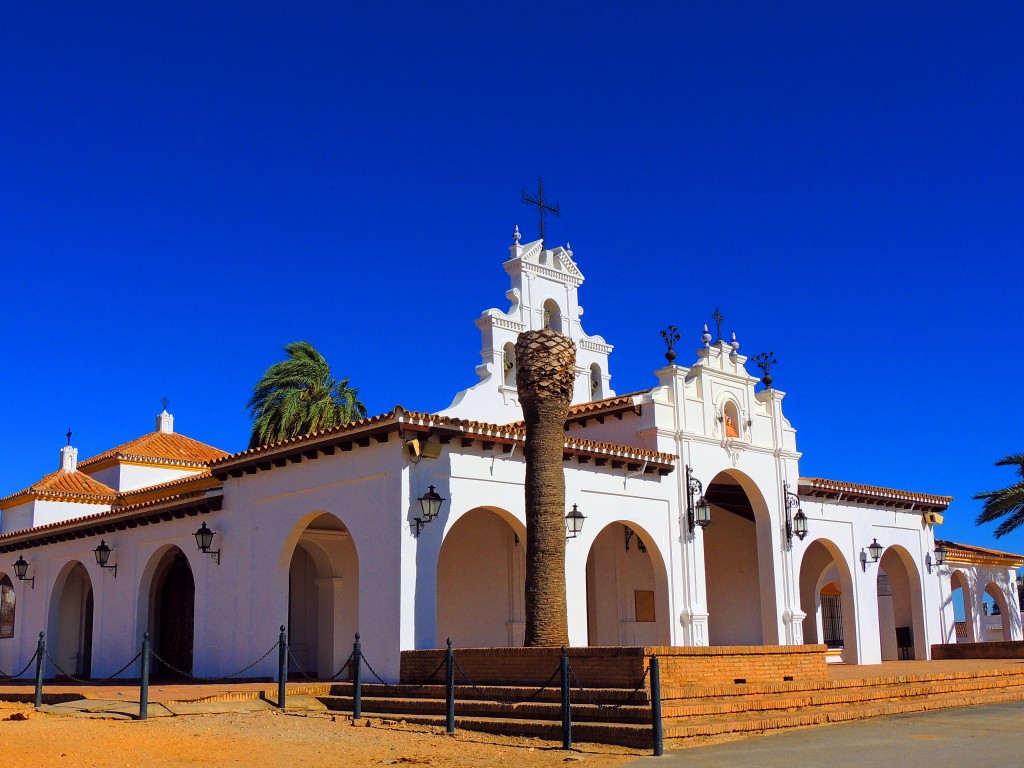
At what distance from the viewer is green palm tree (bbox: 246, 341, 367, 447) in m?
33.0

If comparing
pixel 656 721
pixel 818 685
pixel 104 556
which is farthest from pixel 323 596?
pixel 656 721

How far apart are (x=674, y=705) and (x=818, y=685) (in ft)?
11.0

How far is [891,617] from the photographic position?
29438mm

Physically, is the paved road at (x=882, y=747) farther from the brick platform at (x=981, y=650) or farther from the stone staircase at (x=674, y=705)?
the brick platform at (x=981, y=650)

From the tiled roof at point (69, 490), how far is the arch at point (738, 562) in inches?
636

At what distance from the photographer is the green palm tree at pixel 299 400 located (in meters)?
33.0

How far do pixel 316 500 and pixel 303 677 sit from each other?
4716mm

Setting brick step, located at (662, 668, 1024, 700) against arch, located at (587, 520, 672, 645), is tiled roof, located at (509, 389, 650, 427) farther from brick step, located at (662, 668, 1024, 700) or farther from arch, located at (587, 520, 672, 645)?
brick step, located at (662, 668, 1024, 700)

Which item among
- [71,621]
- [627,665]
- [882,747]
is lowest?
[882,747]

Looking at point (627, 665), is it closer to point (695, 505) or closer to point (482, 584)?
point (482, 584)

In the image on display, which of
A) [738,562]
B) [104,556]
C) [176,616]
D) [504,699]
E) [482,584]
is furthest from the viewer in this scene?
[176,616]

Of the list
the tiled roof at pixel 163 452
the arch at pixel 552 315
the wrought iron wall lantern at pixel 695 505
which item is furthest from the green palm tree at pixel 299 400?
the wrought iron wall lantern at pixel 695 505

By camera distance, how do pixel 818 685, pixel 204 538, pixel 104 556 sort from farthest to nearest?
1. pixel 104 556
2. pixel 204 538
3. pixel 818 685

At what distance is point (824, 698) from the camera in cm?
1462
